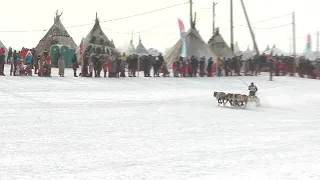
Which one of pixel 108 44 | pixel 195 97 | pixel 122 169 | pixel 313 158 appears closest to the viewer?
pixel 122 169

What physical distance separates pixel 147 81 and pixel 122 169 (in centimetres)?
1593

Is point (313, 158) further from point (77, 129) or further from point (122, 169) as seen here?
point (77, 129)

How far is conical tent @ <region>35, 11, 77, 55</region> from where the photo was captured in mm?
33719

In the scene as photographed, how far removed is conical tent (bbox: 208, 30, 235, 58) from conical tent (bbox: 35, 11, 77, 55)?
36.0 feet

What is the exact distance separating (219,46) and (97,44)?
1237 cm

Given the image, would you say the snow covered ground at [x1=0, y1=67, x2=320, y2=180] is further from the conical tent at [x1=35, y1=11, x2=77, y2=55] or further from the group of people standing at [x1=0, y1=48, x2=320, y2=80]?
the conical tent at [x1=35, y1=11, x2=77, y2=55]

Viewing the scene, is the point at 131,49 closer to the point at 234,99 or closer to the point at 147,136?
the point at 234,99

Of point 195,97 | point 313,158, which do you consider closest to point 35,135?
point 313,158

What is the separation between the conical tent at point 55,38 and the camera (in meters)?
33.7

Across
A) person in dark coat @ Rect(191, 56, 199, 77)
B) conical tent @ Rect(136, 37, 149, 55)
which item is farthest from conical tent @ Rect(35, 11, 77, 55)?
conical tent @ Rect(136, 37, 149, 55)

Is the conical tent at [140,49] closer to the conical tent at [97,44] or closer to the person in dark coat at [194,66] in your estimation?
the conical tent at [97,44]

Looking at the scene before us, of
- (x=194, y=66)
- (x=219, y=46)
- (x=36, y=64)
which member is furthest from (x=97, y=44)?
(x=219, y=46)

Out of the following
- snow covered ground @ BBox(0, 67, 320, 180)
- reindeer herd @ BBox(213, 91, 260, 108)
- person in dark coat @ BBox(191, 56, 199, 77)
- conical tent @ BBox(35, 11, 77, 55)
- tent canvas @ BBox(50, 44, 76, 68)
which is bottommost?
snow covered ground @ BBox(0, 67, 320, 180)

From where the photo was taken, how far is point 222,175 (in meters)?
6.35
